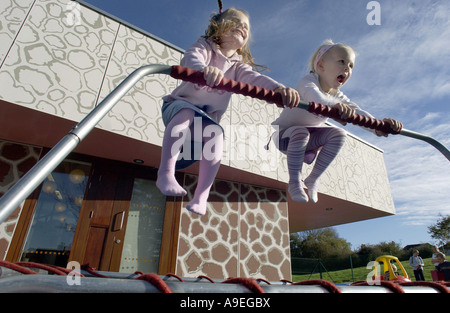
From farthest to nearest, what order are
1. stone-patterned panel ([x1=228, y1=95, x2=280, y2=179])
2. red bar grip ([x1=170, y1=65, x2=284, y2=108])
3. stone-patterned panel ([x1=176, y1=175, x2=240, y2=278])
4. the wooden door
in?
stone-patterned panel ([x1=228, y1=95, x2=280, y2=179])
stone-patterned panel ([x1=176, y1=175, x2=240, y2=278])
the wooden door
red bar grip ([x1=170, y1=65, x2=284, y2=108])

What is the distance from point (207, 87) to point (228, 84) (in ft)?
0.71

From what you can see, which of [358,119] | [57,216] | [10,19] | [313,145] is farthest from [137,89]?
[358,119]

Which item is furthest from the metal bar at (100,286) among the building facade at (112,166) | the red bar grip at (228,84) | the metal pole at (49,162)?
the building facade at (112,166)

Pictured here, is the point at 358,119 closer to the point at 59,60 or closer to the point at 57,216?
the point at 59,60

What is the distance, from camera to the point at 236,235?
425 cm

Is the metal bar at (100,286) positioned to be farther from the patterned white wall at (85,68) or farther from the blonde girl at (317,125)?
the patterned white wall at (85,68)

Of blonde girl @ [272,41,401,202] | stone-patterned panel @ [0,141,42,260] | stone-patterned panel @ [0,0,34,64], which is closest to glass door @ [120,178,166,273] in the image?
stone-patterned panel @ [0,141,42,260]

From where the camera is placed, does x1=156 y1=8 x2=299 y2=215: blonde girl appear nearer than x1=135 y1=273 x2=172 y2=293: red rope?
No

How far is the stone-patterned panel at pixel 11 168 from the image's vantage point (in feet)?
9.63

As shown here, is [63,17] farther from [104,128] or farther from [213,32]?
[213,32]

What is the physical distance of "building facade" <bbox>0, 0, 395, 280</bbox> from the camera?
9.11 feet

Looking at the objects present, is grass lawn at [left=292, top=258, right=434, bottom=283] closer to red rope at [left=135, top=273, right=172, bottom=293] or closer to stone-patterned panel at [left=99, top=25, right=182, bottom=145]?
stone-patterned panel at [left=99, top=25, right=182, bottom=145]

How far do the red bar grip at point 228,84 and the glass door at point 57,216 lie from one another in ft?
9.93
